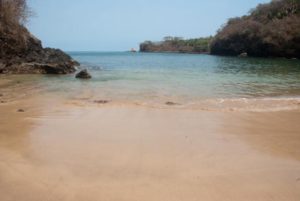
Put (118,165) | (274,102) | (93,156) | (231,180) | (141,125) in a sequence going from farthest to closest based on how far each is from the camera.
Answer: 1. (274,102)
2. (141,125)
3. (93,156)
4. (118,165)
5. (231,180)

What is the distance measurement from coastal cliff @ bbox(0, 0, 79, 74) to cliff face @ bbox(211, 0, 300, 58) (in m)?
44.5

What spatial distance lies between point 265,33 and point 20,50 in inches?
2050

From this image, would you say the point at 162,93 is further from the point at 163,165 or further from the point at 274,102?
the point at 163,165

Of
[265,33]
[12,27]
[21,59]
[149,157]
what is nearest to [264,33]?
[265,33]

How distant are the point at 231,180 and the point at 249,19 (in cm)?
7857

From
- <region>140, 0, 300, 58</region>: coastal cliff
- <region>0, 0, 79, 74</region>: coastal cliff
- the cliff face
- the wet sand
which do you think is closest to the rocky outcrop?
<region>0, 0, 79, 74</region>: coastal cliff

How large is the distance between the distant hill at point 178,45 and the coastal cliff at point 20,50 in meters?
87.1

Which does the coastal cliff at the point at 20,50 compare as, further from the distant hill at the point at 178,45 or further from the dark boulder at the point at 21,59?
the distant hill at the point at 178,45

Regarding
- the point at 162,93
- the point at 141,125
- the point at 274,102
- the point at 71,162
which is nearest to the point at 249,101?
the point at 274,102

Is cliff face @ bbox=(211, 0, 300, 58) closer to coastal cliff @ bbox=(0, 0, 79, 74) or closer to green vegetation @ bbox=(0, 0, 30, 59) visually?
coastal cliff @ bbox=(0, 0, 79, 74)

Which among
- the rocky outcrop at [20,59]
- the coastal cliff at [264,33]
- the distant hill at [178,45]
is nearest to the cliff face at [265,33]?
the coastal cliff at [264,33]

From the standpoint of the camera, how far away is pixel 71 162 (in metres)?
4.84

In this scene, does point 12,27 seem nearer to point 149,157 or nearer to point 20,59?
point 20,59

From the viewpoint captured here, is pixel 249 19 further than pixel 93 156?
Yes
